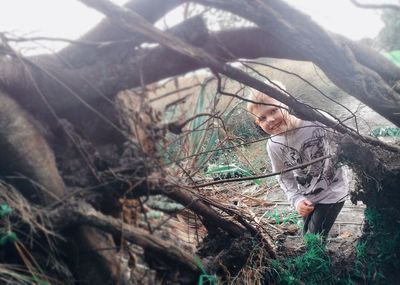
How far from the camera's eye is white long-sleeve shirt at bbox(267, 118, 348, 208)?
3.18m

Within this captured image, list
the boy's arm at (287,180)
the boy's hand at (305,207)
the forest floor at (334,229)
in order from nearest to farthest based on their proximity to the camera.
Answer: the forest floor at (334,229) < the boy's hand at (305,207) < the boy's arm at (287,180)

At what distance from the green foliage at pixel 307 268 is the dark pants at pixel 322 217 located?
318 mm

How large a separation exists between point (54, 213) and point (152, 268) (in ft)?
1.98

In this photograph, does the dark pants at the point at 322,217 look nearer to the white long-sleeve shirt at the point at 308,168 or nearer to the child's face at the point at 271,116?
the white long-sleeve shirt at the point at 308,168

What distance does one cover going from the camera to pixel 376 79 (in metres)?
2.43

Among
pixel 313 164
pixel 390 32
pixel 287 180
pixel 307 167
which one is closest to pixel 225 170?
pixel 287 180

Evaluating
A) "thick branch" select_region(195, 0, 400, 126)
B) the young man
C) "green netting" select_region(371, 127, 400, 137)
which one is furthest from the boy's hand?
"green netting" select_region(371, 127, 400, 137)

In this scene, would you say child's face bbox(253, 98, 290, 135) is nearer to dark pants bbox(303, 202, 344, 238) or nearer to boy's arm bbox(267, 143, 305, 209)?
boy's arm bbox(267, 143, 305, 209)

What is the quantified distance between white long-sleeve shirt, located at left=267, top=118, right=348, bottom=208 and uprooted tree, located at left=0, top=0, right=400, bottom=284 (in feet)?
3.57

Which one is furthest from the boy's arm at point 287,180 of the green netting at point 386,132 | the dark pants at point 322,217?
the green netting at point 386,132

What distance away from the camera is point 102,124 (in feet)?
6.63

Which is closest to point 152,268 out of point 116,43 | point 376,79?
point 116,43

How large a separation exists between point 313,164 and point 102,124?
1921 mm

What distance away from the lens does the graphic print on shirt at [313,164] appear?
3.14 meters
